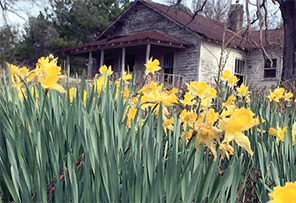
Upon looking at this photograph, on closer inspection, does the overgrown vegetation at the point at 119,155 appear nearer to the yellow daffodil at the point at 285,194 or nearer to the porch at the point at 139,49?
the yellow daffodil at the point at 285,194

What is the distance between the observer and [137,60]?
55.5 ft

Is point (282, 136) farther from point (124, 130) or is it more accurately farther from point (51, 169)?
point (51, 169)

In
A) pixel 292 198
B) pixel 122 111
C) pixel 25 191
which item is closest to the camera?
pixel 292 198

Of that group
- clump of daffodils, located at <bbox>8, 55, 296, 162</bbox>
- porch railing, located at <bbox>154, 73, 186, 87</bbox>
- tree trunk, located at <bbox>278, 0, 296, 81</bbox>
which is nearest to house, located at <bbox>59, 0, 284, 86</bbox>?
porch railing, located at <bbox>154, 73, 186, 87</bbox>

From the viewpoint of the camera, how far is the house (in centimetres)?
1399

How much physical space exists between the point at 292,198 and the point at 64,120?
2.53ft

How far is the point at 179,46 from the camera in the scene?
14125 millimetres

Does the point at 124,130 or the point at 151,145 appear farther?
the point at 124,130

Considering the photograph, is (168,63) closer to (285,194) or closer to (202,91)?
(202,91)

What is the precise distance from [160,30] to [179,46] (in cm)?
240

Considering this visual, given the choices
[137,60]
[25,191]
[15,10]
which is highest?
[15,10]

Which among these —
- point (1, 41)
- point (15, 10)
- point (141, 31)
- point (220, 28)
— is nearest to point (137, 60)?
point (141, 31)

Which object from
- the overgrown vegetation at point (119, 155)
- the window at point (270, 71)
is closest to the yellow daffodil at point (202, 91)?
the overgrown vegetation at point (119, 155)

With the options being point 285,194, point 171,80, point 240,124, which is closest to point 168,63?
point 171,80
